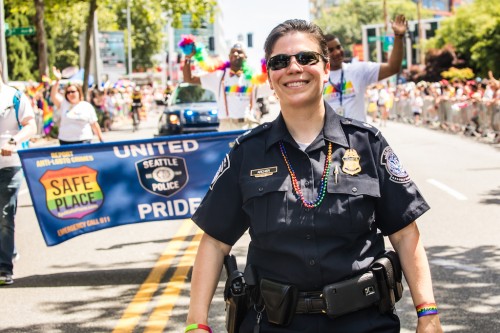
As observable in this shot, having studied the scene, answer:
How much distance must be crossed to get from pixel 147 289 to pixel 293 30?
493 centimetres

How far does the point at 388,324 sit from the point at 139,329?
3.66m

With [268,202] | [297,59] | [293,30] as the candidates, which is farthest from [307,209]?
[293,30]

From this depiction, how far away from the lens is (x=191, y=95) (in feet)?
76.5

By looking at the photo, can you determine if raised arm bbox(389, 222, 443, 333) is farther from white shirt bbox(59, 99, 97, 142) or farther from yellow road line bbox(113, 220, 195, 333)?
white shirt bbox(59, 99, 97, 142)

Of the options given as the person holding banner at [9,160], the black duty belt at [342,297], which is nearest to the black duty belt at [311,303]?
the black duty belt at [342,297]

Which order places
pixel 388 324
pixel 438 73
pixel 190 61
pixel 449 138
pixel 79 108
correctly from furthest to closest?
pixel 438 73
pixel 449 138
pixel 79 108
pixel 190 61
pixel 388 324

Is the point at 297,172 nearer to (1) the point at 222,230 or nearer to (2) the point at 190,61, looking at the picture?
(1) the point at 222,230

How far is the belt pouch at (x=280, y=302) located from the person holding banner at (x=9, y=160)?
18.3 ft

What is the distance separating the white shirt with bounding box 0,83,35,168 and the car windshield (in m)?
14.7

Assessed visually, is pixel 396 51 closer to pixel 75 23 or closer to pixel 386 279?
pixel 386 279

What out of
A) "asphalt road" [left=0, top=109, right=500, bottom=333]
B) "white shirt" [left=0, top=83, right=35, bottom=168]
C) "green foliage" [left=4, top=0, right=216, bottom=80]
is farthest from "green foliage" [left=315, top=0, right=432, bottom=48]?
"white shirt" [left=0, top=83, right=35, bottom=168]

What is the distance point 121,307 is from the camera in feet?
23.7

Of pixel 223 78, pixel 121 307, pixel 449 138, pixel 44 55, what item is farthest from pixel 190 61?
pixel 44 55

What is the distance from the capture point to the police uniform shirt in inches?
122
